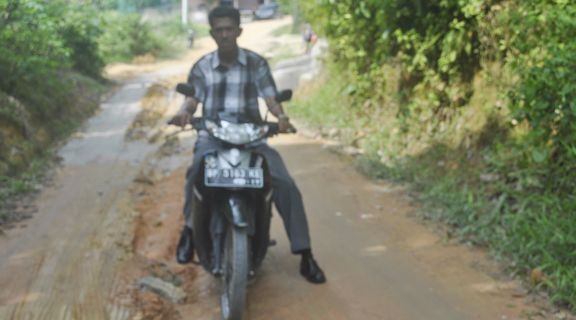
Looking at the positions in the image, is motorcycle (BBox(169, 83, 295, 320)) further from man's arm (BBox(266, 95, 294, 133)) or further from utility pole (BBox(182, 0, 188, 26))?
utility pole (BBox(182, 0, 188, 26))

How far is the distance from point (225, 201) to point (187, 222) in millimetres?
593

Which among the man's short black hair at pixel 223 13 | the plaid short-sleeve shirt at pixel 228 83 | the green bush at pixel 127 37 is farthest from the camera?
the green bush at pixel 127 37

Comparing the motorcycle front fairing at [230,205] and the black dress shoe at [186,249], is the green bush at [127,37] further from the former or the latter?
the motorcycle front fairing at [230,205]

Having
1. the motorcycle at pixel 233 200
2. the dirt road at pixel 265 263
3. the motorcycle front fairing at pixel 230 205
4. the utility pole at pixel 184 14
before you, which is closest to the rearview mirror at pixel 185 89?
the motorcycle at pixel 233 200

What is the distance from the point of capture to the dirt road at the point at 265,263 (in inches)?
128

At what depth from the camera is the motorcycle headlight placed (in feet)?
9.55

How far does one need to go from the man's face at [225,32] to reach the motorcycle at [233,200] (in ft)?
1.56

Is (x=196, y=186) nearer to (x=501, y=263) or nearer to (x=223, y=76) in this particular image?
(x=223, y=76)

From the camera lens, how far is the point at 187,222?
3.49 m

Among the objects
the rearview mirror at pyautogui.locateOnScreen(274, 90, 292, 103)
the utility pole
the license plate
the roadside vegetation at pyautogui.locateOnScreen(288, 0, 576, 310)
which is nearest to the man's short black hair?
the rearview mirror at pyautogui.locateOnScreen(274, 90, 292, 103)

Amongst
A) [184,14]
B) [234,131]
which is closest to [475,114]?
[234,131]

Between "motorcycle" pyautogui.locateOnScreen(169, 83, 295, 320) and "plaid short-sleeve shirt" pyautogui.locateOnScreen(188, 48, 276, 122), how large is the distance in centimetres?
36

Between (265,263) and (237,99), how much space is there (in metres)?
1.34

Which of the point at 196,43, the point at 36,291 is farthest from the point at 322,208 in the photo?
the point at 196,43
